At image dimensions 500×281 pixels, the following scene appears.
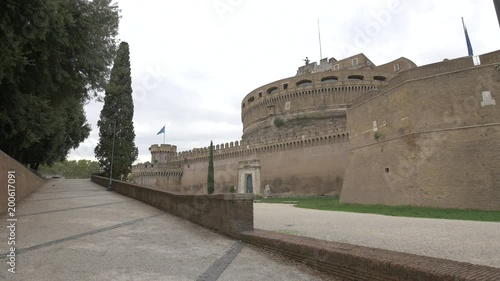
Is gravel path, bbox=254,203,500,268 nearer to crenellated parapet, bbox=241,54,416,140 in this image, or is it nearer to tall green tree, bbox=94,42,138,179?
tall green tree, bbox=94,42,138,179

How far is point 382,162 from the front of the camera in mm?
18688

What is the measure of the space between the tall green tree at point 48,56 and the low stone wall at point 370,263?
8.17 meters

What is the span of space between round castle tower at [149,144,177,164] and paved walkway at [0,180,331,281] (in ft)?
156

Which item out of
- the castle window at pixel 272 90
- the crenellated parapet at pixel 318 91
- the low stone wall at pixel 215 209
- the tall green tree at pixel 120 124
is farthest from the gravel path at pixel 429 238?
the castle window at pixel 272 90

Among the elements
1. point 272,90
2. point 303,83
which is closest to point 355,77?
point 303,83

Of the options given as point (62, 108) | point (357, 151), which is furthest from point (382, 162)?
point (62, 108)

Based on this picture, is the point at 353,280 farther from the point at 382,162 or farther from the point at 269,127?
the point at 269,127

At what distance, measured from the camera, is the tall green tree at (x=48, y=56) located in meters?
7.91

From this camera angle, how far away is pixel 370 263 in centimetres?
411

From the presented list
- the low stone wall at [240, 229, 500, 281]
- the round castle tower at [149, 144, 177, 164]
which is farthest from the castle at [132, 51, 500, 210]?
the round castle tower at [149, 144, 177, 164]

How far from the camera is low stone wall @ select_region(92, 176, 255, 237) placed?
281 inches

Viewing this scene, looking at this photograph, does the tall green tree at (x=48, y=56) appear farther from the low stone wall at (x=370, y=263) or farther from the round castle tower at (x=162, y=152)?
the round castle tower at (x=162, y=152)

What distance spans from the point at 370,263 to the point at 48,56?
11.2 meters

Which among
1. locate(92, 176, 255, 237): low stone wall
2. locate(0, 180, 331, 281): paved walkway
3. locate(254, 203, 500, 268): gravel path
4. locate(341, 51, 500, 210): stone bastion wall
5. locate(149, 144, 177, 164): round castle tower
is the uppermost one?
locate(149, 144, 177, 164): round castle tower
